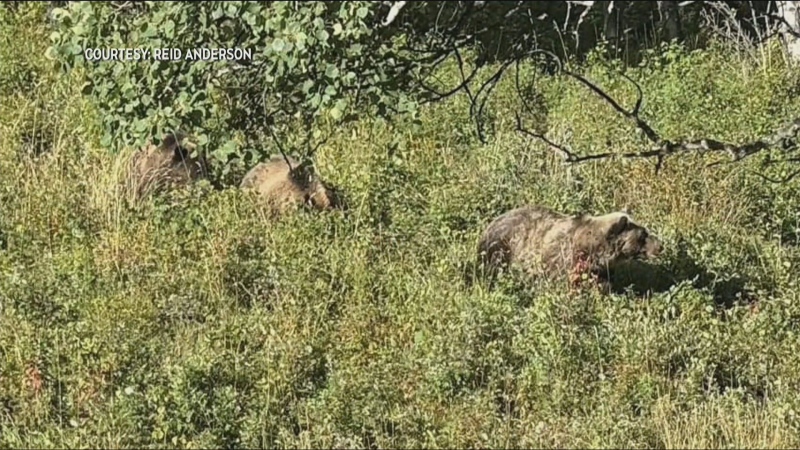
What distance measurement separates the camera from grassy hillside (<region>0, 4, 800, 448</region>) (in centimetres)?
459

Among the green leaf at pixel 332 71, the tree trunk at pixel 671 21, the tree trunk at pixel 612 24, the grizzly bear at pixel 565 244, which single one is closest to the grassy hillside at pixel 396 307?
the grizzly bear at pixel 565 244

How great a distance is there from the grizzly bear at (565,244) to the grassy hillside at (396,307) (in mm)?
140

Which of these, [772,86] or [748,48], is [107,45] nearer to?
[772,86]

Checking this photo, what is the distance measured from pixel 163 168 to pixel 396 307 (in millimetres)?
2007

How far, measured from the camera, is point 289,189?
669 centimetres

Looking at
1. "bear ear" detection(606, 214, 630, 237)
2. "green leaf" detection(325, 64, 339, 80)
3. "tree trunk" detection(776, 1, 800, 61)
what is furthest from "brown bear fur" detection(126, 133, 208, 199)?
"tree trunk" detection(776, 1, 800, 61)

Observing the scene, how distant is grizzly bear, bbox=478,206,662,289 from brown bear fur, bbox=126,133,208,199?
1839 millimetres

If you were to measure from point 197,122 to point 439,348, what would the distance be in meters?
1.46

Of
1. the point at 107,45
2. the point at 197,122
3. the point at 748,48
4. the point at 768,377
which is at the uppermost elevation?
the point at 107,45

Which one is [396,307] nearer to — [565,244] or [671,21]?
[565,244]

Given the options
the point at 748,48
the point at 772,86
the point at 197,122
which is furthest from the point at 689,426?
the point at 748,48

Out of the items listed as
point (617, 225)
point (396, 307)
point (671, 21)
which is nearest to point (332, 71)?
point (396, 307)

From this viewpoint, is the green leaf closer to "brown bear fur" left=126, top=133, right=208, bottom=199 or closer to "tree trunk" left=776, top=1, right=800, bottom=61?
"brown bear fur" left=126, top=133, right=208, bottom=199

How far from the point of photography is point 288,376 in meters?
4.90
